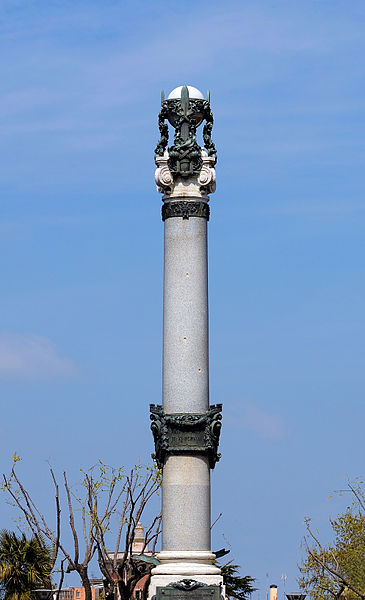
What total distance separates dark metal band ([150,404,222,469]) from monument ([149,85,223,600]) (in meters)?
0.02

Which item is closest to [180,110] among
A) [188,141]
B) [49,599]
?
[188,141]

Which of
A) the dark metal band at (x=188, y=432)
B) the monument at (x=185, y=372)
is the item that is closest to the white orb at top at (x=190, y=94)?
the monument at (x=185, y=372)

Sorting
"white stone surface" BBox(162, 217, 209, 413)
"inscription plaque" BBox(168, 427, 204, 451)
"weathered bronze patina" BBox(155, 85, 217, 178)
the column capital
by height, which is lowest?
"inscription plaque" BBox(168, 427, 204, 451)

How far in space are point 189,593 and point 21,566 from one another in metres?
12.5

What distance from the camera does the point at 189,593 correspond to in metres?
27.8

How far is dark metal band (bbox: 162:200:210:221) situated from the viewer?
29.6 metres

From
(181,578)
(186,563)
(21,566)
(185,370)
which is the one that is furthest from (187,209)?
(21,566)

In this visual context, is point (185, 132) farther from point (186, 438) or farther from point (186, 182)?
point (186, 438)

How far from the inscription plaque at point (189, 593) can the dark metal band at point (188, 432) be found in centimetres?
258

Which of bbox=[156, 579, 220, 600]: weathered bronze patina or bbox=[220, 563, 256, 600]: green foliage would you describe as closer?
bbox=[156, 579, 220, 600]: weathered bronze patina

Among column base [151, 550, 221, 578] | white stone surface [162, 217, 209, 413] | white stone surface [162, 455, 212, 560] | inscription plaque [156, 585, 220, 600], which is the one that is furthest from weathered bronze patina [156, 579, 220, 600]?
white stone surface [162, 217, 209, 413]

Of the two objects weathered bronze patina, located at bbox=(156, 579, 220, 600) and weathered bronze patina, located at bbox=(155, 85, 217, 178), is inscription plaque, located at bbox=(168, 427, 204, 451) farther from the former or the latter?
weathered bronze patina, located at bbox=(155, 85, 217, 178)

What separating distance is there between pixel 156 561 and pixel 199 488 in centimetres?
165

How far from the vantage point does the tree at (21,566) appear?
3891 cm
